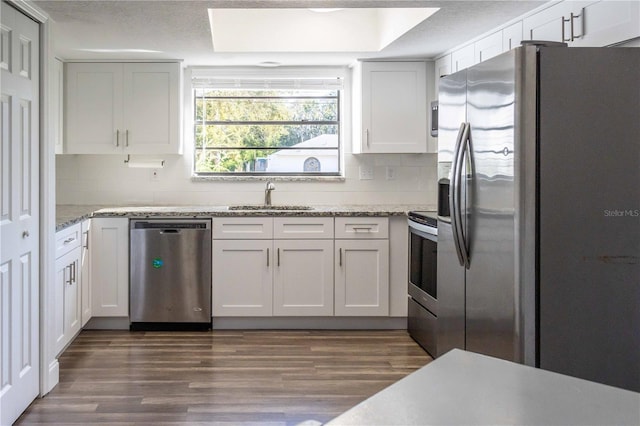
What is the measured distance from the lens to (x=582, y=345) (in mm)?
2566

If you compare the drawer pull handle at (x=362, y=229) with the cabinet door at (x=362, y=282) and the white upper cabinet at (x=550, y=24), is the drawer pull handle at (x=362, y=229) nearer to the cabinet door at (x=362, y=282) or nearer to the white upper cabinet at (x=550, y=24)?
the cabinet door at (x=362, y=282)

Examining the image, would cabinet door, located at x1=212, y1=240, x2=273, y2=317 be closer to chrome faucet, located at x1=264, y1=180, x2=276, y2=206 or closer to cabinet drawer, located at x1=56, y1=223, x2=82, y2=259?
chrome faucet, located at x1=264, y1=180, x2=276, y2=206

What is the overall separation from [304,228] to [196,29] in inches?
62.2

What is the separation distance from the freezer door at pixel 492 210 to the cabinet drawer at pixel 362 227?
1530 millimetres

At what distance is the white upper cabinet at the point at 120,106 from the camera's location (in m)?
4.80

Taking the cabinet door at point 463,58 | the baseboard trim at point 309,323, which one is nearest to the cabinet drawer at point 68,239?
the baseboard trim at point 309,323

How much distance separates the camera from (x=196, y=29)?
378 centimetres

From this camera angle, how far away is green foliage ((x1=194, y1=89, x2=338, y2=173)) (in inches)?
209

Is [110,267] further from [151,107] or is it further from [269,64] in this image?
[269,64]

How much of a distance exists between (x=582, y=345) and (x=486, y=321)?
17.4 inches

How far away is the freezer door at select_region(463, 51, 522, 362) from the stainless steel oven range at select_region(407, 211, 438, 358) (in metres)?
0.84

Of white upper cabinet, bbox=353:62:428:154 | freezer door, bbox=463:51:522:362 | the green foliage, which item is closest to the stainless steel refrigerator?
freezer door, bbox=463:51:522:362

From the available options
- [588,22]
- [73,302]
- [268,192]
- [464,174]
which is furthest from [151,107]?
[588,22]

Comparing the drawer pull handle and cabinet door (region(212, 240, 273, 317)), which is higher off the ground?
the drawer pull handle
